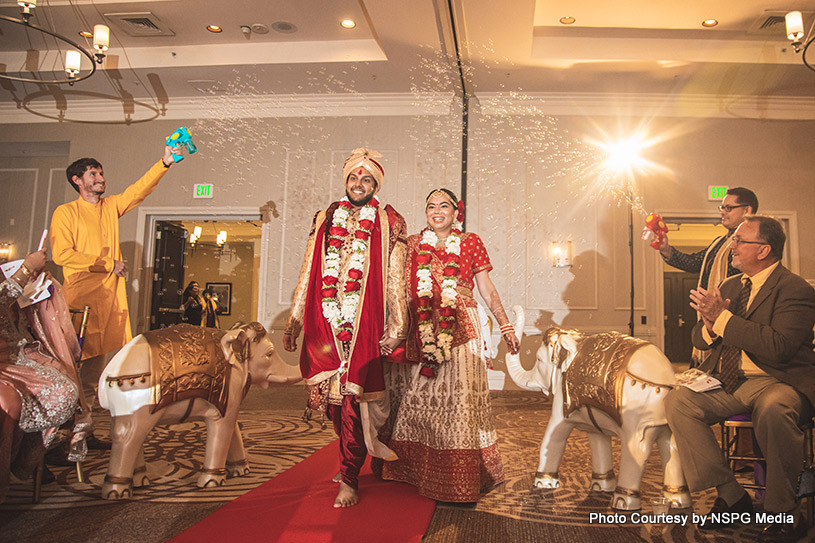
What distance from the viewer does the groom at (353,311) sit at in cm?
264

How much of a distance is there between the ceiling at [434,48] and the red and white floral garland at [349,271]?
3.39m

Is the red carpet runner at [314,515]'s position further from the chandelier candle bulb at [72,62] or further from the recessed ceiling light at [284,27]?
the chandelier candle bulb at [72,62]

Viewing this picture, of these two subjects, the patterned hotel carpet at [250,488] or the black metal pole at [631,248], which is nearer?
the patterned hotel carpet at [250,488]

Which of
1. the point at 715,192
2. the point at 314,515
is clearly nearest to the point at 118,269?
the point at 314,515

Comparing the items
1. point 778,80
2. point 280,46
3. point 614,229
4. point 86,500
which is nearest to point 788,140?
point 778,80

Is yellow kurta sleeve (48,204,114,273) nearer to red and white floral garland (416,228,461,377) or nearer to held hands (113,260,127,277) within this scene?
held hands (113,260,127,277)

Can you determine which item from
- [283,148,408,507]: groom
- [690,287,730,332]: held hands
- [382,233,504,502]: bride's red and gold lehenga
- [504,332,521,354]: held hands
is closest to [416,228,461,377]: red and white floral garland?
[382,233,504,502]: bride's red and gold lehenga

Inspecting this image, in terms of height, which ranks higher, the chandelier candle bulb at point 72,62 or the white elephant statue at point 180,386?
the chandelier candle bulb at point 72,62

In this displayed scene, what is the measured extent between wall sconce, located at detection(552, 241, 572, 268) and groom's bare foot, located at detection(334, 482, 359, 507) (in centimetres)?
498

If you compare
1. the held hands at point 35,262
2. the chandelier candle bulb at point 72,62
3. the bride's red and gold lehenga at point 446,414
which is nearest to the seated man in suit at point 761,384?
the bride's red and gold lehenga at point 446,414

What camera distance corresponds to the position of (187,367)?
2693mm

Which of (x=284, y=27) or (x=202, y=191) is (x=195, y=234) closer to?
(x=202, y=191)

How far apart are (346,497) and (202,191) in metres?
6.02

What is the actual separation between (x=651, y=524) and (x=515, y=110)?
5.80 m
